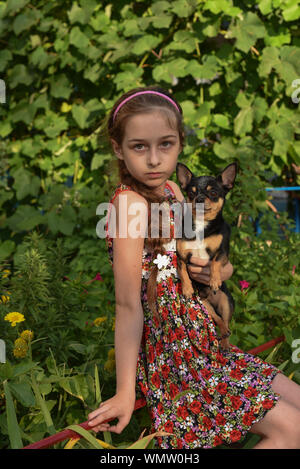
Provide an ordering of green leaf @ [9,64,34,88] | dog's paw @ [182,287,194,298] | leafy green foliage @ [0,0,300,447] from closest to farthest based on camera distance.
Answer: dog's paw @ [182,287,194,298] < leafy green foliage @ [0,0,300,447] < green leaf @ [9,64,34,88]

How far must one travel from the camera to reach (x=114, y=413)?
148 centimetres

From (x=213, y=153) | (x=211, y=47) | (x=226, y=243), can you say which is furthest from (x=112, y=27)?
(x=226, y=243)

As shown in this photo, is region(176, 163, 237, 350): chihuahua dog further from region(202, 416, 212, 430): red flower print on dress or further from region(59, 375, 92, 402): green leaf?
region(59, 375, 92, 402): green leaf

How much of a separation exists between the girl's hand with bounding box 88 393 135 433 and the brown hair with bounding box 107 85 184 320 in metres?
0.29

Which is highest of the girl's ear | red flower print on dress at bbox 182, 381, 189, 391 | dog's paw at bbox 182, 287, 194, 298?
the girl's ear

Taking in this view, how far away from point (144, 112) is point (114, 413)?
0.93 metres

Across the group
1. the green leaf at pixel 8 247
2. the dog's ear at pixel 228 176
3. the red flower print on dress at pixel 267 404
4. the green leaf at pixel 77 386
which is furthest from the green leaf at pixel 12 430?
the green leaf at pixel 8 247

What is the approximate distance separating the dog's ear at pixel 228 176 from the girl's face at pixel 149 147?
6.5 inches

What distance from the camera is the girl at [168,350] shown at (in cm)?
152

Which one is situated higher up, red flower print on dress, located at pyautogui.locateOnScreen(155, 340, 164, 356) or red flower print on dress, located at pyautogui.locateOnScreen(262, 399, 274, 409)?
red flower print on dress, located at pyautogui.locateOnScreen(155, 340, 164, 356)

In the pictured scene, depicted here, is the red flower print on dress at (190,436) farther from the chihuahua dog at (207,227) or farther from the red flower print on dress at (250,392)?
the chihuahua dog at (207,227)

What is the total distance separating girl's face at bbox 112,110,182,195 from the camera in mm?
1531

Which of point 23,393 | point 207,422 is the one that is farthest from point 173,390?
point 23,393

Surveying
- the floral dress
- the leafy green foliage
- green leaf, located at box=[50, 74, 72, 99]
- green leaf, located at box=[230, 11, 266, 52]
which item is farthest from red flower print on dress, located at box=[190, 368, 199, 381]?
green leaf, located at box=[50, 74, 72, 99]
